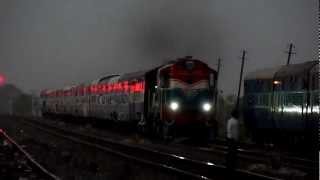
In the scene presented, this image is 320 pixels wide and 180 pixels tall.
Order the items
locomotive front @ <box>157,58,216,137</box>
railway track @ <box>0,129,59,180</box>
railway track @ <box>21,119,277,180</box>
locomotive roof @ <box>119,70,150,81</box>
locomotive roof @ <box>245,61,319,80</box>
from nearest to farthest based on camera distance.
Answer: railway track @ <box>21,119,277,180</box> → railway track @ <box>0,129,59,180</box> → locomotive roof @ <box>245,61,319,80</box> → locomotive front @ <box>157,58,216,137</box> → locomotive roof @ <box>119,70,150,81</box>

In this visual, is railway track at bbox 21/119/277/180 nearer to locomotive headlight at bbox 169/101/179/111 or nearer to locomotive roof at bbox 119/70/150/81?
locomotive headlight at bbox 169/101/179/111

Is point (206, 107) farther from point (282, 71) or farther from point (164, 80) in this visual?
point (282, 71)

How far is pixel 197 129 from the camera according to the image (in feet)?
94.9

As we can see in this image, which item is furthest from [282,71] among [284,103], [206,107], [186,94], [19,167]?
[19,167]

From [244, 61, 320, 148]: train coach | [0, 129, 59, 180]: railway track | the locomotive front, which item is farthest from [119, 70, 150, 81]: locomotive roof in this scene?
[0, 129, 59, 180]: railway track

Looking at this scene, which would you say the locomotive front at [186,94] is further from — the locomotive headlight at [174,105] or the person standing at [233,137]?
the person standing at [233,137]

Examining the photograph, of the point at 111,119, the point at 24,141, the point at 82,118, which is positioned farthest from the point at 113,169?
the point at 82,118

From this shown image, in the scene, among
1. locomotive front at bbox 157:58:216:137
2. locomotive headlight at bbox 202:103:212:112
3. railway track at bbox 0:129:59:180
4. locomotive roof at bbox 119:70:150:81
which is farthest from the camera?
locomotive roof at bbox 119:70:150:81

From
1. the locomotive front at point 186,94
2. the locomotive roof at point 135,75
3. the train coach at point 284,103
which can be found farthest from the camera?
the locomotive roof at point 135,75

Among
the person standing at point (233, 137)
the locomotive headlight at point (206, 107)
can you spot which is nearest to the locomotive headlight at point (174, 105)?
the locomotive headlight at point (206, 107)

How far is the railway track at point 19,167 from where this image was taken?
1633 cm

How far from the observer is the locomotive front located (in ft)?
93.2

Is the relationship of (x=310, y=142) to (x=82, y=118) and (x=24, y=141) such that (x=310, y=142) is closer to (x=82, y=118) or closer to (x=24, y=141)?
(x=24, y=141)

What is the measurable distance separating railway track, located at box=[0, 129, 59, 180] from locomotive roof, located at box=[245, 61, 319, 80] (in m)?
10.7
